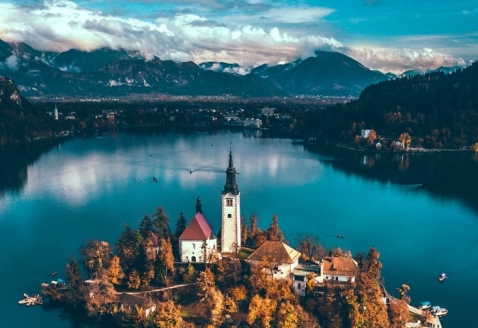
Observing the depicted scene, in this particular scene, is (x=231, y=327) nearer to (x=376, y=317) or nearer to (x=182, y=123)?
(x=376, y=317)

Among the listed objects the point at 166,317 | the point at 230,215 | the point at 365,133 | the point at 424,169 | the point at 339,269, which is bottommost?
the point at 166,317

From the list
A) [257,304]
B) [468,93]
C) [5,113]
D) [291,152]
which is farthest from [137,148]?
[257,304]

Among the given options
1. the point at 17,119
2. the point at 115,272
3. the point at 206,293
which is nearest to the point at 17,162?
the point at 17,119

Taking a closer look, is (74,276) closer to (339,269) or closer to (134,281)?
(134,281)

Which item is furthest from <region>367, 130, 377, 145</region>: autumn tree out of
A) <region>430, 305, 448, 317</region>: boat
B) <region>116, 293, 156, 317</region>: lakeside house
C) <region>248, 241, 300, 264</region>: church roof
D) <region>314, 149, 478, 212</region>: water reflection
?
<region>116, 293, 156, 317</region>: lakeside house

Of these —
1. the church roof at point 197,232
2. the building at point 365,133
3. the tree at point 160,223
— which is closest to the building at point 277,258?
the church roof at point 197,232

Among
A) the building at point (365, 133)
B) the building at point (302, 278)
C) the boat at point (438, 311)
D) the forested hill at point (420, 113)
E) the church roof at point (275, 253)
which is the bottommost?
the boat at point (438, 311)

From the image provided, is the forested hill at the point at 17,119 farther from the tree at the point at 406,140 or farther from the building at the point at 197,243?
the building at the point at 197,243

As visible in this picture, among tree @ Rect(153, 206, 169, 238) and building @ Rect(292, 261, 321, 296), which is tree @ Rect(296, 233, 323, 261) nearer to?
building @ Rect(292, 261, 321, 296)
